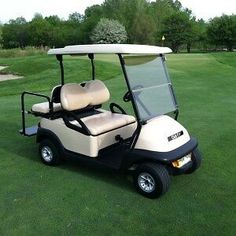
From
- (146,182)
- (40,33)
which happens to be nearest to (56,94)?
(146,182)

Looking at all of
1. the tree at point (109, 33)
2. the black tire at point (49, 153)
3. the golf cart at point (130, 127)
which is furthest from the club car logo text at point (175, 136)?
the tree at point (109, 33)

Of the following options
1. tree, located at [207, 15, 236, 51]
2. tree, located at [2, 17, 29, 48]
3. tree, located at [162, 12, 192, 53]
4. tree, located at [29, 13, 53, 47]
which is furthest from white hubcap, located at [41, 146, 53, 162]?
tree, located at [2, 17, 29, 48]

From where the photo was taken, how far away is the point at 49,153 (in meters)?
5.29

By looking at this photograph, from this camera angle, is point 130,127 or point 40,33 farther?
point 40,33

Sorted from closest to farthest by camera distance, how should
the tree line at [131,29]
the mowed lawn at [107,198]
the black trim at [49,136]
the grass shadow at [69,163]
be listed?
the mowed lawn at [107,198], the grass shadow at [69,163], the black trim at [49,136], the tree line at [131,29]

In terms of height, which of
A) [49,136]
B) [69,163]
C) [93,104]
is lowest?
[69,163]

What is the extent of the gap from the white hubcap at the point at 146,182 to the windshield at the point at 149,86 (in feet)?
2.15

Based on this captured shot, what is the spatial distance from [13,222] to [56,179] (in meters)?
1.12

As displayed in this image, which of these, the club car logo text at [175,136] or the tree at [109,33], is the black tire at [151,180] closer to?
the club car logo text at [175,136]

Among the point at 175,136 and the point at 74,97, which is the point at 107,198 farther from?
the point at 74,97

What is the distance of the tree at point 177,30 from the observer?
216ft

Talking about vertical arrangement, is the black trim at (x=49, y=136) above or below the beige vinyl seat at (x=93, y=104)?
below

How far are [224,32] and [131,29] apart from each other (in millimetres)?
25203

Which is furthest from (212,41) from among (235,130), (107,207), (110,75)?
(107,207)
